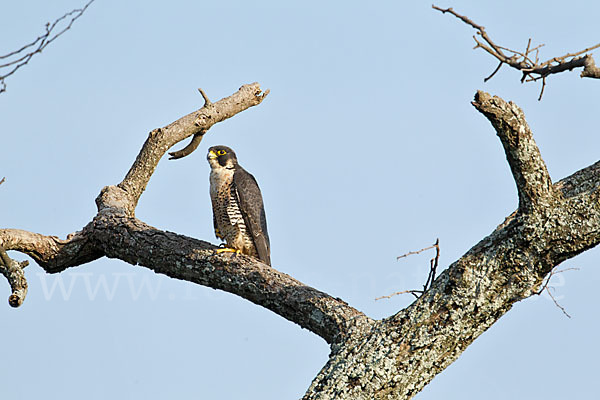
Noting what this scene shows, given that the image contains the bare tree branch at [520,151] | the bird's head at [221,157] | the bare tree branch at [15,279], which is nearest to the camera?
the bare tree branch at [520,151]

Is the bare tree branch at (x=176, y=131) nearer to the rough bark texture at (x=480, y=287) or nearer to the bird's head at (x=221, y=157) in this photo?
the bird's head at (x=221, y=157)

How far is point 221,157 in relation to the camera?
633cm

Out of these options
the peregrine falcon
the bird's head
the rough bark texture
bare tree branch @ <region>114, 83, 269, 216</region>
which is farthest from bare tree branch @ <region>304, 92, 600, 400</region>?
the bird's head

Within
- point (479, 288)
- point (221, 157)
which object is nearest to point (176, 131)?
point (221, 157)

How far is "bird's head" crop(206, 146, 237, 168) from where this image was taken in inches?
248

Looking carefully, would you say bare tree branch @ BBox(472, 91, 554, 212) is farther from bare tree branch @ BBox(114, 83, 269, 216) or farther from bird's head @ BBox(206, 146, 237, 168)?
bird's head @ BBox(206, 146, 237, 168)

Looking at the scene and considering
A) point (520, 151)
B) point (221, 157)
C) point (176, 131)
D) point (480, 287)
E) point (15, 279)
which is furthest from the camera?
point (221, 157)

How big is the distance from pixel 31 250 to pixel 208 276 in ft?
5.39

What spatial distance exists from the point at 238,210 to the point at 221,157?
63 centimetres

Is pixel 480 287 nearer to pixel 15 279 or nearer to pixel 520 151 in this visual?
pixel 520 151

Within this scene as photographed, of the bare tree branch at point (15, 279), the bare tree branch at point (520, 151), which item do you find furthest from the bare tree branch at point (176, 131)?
the bare tree branch at point (520, 151)

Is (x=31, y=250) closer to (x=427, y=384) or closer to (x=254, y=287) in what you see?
(x=254, y=287)

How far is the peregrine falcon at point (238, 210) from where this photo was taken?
5949 millimetres

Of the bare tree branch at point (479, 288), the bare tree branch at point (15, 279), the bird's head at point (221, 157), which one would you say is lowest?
the bare tree branch at point (479, 288)
